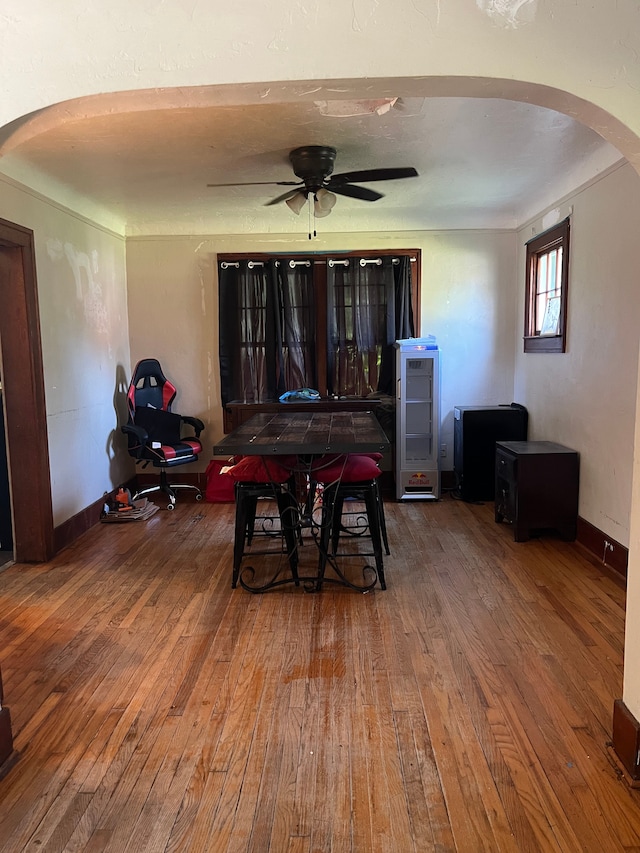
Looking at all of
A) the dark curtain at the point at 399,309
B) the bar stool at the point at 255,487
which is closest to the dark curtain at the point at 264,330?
the dark curtain at the point at 399,309

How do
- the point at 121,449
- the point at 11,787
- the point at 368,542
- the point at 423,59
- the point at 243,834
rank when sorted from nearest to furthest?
the point at 423,59 → the point at 243,834 → the point at 11,787 → the point at 368,542 → the point at 121,449

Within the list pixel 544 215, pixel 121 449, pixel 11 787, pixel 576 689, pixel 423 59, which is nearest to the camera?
pixel 423 59

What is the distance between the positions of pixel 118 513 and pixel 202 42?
3818 millimetres

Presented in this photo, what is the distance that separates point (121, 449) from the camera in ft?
16.8

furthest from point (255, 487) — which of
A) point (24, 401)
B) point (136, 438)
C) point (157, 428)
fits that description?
point (157, 428)

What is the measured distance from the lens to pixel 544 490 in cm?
384

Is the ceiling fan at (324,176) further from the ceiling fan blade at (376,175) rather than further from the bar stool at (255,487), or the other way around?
the bar stool at (255,487)

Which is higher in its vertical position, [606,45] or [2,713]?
[606,45]

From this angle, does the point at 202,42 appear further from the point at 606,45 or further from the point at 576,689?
the point at 576,689

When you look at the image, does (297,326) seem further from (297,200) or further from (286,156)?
(286,156)

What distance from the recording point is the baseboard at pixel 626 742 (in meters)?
1.75

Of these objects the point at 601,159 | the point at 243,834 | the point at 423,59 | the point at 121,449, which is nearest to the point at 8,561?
the point at 121,449

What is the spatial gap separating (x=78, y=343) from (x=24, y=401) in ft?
2.77

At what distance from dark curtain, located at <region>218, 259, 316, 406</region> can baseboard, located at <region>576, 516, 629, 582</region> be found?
2.70 m
